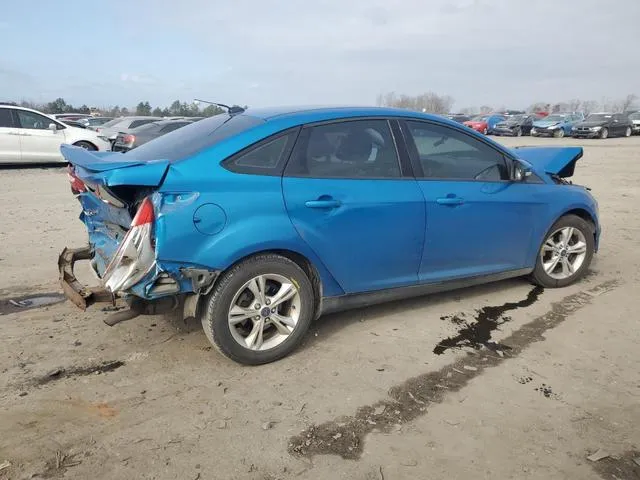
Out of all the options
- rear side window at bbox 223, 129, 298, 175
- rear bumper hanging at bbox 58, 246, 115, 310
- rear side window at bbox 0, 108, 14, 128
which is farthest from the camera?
rear side window at bbox 0, 108, 14, 128

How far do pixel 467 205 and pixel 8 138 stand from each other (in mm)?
13067

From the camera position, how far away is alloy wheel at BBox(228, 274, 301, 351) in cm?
340

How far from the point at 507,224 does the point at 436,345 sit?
1.30 m

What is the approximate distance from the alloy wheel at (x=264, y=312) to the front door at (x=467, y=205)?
1.14m

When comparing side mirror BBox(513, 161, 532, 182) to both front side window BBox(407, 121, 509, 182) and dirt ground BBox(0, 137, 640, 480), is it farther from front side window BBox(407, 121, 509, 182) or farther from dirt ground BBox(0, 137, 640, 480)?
dirt ground BBox(0, 137, 640, 480)

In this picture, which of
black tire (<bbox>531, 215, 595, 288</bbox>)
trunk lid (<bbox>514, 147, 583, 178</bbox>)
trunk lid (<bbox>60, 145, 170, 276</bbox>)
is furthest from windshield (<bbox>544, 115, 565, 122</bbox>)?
trunk lid (<bbox>60, 145, 170, 276</bbox>)

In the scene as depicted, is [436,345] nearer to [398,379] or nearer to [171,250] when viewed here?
[398,379]

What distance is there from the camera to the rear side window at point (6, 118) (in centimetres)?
1315

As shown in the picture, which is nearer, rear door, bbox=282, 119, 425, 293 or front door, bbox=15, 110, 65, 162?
rear door, bbox=282, 119, 425, 293

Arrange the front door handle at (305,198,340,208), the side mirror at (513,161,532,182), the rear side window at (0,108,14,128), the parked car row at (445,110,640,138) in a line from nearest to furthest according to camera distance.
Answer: the front door handle at (305,198,340,208) < the side mirror at (513,161,532,182) < the rear side window at (0,108,14,128) < the parked car row at (445,110,640,138)

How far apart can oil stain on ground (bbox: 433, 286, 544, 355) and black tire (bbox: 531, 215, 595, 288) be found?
190 millimetres

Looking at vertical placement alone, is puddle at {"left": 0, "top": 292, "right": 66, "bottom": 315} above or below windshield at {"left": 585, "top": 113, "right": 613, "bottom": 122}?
below

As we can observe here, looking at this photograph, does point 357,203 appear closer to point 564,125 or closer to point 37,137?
point 37,137

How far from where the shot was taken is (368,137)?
12.7 feet
